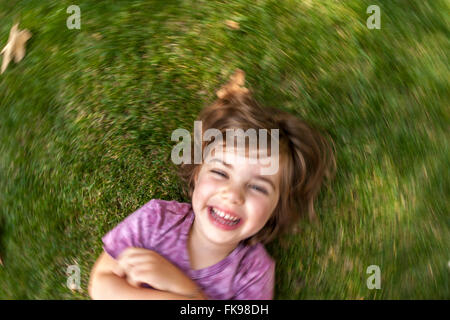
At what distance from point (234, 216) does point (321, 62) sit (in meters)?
1.14

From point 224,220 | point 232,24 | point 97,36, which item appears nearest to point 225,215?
point 224,220

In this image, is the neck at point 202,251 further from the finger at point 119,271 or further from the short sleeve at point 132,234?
the finger at point 119,271

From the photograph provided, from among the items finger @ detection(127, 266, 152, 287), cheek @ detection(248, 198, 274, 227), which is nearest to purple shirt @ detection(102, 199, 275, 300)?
finger @ detection(127, 266, 152, 287)

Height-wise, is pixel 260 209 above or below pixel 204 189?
below

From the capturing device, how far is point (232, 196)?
2279mm

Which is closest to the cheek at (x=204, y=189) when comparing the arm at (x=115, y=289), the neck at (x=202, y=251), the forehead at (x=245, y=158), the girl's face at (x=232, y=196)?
the girl's face at (x=232, y=196)

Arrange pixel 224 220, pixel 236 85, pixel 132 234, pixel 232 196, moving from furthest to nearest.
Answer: pixel 236 85 < pixel 132 234 < pixel 224 220 < pixel 232 196

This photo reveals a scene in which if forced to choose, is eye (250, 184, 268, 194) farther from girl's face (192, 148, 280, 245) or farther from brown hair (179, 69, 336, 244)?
brown hair (179, 69, 336, 244)

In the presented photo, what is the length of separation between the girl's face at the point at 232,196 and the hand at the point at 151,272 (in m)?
0.30

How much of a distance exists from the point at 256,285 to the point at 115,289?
0.79 metres

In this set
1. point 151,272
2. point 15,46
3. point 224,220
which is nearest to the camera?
point 224,220

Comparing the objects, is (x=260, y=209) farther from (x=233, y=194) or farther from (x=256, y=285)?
(x=256, y=285)

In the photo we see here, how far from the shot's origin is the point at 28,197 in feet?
9.50

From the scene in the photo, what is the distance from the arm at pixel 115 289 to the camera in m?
2.47
